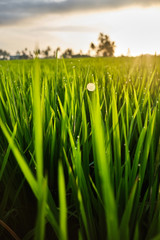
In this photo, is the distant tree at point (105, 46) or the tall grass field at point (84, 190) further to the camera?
the distant tree at point (105, 46)

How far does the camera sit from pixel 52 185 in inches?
19.9

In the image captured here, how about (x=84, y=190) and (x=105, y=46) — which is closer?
(x=84, y=190)

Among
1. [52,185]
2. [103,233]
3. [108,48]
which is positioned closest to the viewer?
[103,233]

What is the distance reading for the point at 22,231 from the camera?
414 millimetres

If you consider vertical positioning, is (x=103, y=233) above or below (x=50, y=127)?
below

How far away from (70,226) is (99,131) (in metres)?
0.27

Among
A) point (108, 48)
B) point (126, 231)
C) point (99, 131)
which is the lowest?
point (126, 231)

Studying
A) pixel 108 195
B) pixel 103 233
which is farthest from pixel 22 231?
pixel 108 195

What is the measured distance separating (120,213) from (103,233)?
0.14ft

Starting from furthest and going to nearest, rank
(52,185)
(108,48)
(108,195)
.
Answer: (108,48) < (52,185) < (108,195)

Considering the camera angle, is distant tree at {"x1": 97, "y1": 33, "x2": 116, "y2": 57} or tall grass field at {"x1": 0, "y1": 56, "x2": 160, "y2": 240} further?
distant tree at {"x1": 97, "y1": 33, "x2": 116, "y2": 57}

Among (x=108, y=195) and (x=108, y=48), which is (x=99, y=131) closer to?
(x=108, y=195)

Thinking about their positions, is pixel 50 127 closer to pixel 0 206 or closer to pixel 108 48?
pixel 0 206

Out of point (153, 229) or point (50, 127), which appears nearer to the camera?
point (153, 229)
